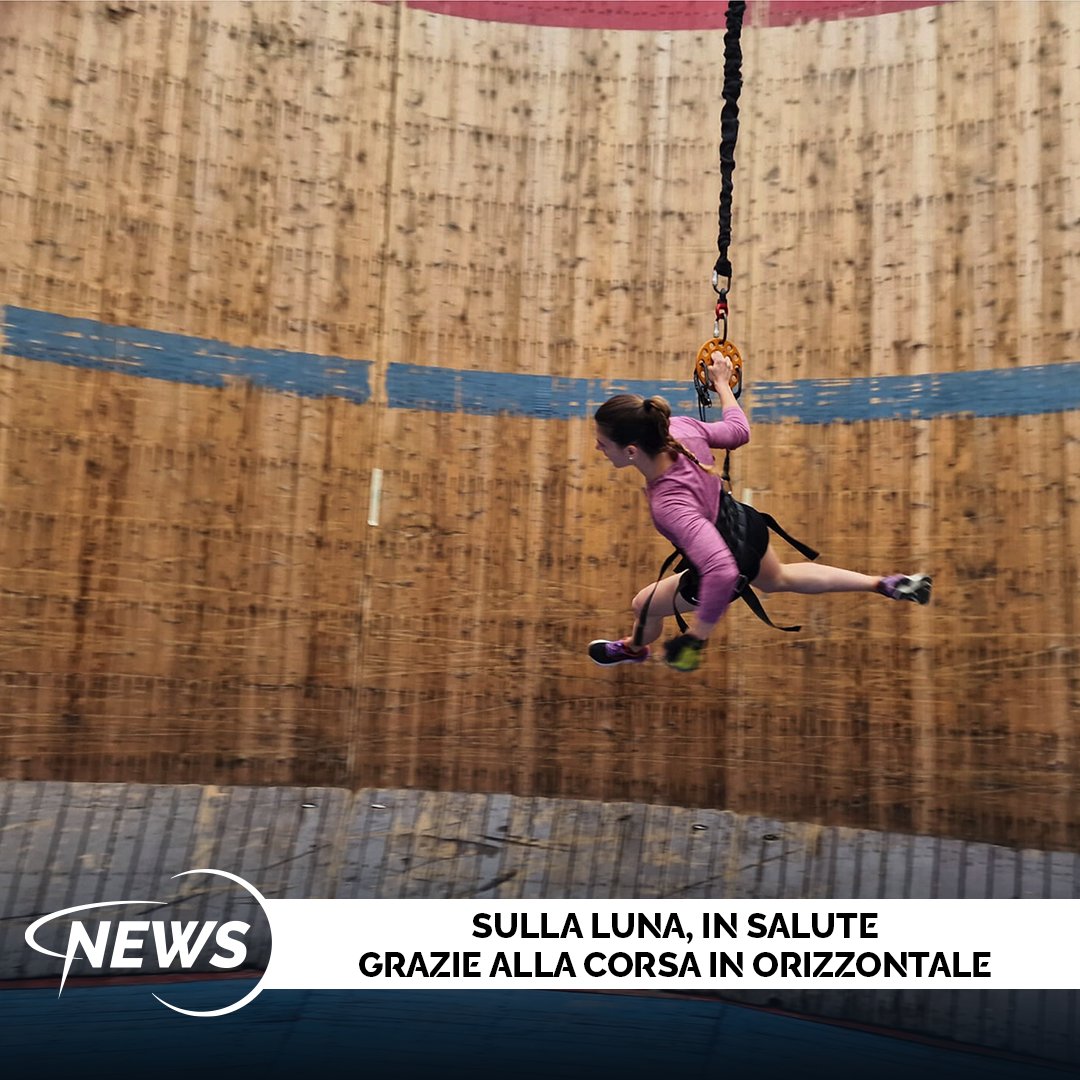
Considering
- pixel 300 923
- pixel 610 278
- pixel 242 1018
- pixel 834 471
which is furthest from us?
pixel 610 278

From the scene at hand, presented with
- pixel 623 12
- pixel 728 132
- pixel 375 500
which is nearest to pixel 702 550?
pixel 728 132

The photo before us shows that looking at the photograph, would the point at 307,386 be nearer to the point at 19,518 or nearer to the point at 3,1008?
the point at 19,518

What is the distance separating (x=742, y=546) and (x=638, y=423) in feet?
2.10

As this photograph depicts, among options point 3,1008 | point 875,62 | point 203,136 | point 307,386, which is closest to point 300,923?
point 3,1008

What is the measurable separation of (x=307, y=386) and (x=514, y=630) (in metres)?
2.10

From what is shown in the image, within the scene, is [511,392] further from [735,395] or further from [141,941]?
[141,941]

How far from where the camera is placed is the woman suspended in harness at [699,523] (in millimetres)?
3598

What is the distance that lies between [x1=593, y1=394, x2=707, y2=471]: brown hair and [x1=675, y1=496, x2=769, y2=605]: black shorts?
354 millimetres

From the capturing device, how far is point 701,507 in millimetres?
3742

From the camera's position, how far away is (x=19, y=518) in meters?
5.99

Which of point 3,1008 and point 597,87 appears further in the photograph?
point 597,87

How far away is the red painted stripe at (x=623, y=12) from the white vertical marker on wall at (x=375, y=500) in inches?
128

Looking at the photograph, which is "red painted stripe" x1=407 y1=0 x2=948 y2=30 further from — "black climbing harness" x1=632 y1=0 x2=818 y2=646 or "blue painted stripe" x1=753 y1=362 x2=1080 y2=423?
"black climbing harness" x1=632 y1=0 x2=818 y2=646

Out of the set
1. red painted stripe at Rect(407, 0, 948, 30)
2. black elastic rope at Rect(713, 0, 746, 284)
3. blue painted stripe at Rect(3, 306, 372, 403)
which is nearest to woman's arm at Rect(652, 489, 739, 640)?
black elastic rope at Rect(713, 0, 746, 284)
